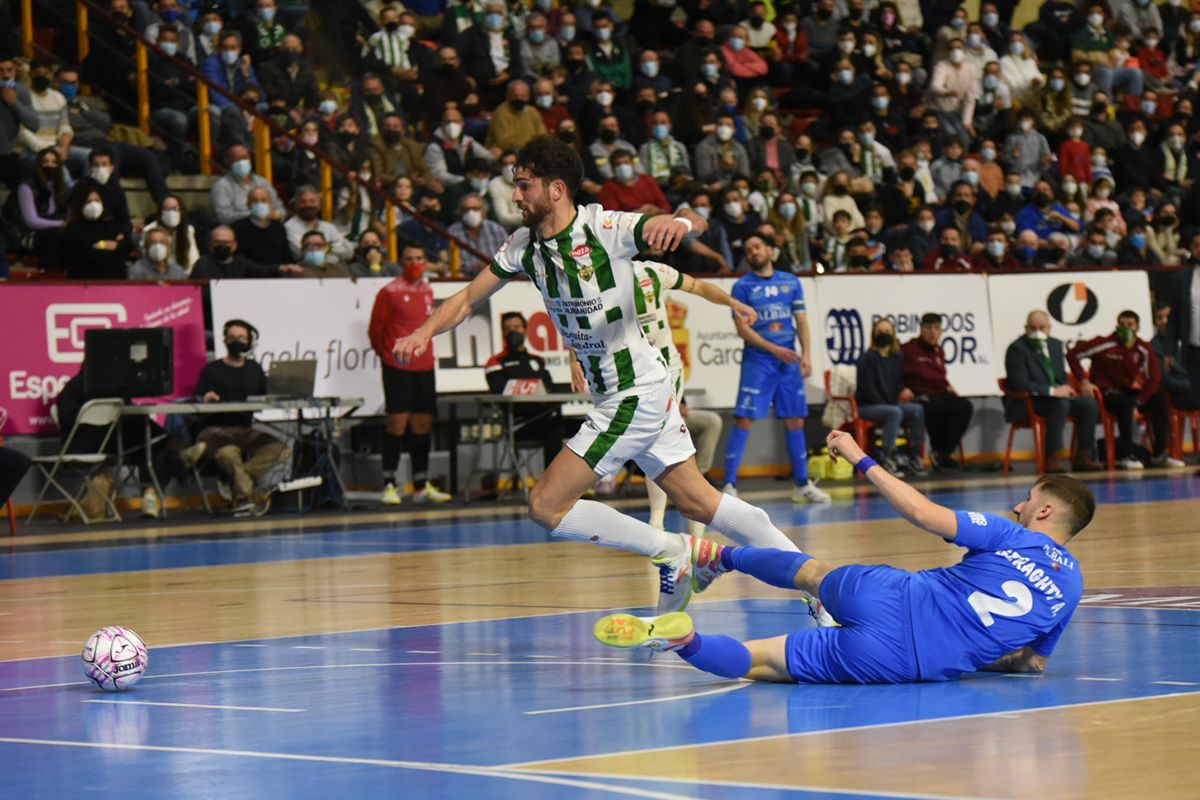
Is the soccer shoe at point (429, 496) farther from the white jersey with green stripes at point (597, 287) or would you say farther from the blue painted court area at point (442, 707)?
the white jersey with green stripes at point (597, 287)

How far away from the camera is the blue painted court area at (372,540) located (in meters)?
12.9

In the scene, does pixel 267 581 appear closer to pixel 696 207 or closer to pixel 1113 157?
pixel 696 207

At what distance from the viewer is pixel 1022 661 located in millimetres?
6531

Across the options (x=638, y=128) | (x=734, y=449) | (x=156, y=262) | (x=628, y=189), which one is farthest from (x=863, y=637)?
(x=638, y=128)

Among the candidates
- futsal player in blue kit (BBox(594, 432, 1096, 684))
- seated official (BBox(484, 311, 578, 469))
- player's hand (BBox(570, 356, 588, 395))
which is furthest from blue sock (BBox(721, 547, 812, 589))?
seated official (BBox(484, 311, 578, 469))

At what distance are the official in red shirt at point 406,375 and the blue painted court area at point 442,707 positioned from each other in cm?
985

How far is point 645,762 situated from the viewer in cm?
503

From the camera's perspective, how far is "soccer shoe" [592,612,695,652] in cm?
610

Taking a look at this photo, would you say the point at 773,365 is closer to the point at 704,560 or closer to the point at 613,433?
the point at 613,433

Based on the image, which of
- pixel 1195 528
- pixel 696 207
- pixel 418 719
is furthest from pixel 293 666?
pixel 696 207

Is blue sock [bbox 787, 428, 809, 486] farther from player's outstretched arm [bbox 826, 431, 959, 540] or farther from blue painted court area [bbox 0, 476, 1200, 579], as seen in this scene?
player's outstretched arm [bbox 826, 431, 959, 540]

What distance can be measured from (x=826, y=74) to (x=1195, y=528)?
51.1 ft

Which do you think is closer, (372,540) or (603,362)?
(603,362)

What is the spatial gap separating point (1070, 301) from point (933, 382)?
2.55 meters
